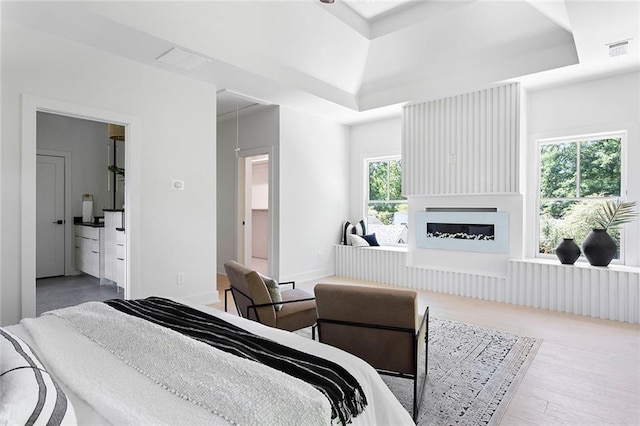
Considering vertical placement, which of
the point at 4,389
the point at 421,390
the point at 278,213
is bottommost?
the point at 421,390

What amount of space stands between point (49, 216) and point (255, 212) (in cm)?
440

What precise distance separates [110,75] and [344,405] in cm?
385

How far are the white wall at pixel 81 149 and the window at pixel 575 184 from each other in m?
7.12

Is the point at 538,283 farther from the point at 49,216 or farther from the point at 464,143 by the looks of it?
the point at 49,216

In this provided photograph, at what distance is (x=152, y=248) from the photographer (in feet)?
13.0

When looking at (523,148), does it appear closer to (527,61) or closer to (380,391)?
(527,61)

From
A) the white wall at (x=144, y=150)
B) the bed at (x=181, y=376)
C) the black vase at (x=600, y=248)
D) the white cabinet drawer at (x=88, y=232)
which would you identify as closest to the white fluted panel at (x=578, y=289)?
the black vase at (x=600, y=248)

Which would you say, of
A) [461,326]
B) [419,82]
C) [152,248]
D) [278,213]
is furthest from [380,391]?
[419,82]

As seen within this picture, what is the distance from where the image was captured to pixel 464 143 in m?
5.04

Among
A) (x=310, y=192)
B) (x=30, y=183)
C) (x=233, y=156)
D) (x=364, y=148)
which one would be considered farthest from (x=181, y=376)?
(x=364, y=148)

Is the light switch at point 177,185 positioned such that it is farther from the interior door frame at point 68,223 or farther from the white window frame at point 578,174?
the white window frame at point 578,174

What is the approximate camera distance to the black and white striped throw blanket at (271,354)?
122 centimetres

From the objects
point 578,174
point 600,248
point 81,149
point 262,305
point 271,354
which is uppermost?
point 81,149

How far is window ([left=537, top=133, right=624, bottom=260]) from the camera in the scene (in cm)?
434
